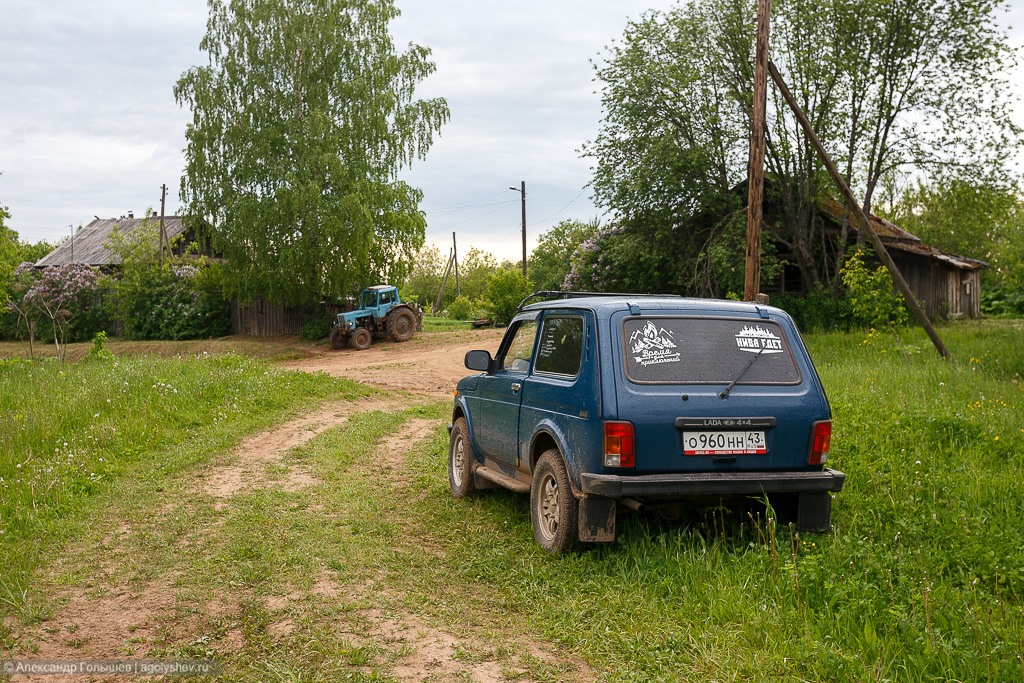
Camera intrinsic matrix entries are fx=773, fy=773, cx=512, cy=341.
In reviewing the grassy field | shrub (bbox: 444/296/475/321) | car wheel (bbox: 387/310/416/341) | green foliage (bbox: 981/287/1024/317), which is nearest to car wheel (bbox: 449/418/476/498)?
the grassy field

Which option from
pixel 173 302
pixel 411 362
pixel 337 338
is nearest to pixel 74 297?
pixel 173 302

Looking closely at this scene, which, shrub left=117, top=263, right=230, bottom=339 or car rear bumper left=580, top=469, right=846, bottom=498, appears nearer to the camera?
car rear bumper left=580, top=469, right=846, bottom=498

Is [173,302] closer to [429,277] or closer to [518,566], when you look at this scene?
[518,566]

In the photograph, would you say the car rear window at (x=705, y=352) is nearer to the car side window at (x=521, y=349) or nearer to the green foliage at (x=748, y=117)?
the car side window at (x=521, y=349)

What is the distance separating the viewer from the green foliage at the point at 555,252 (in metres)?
59.3

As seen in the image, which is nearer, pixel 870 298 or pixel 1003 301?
pixel 870 298

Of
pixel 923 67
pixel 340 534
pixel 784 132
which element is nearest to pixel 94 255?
pixel 784 132

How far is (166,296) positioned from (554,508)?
34014 millimetres

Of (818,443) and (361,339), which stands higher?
(818,443)

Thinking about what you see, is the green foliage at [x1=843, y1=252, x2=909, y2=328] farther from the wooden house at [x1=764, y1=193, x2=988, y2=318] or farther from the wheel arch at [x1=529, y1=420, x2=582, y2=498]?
the wheel arch at [x1=529, y1=420, x2=582, y2=498]

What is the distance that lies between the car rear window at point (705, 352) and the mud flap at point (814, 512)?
2.65 ft

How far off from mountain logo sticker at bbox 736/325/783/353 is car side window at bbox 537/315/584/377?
109 centimetres

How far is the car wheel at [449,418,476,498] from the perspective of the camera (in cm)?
728

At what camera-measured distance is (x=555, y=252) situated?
65.2 metres
